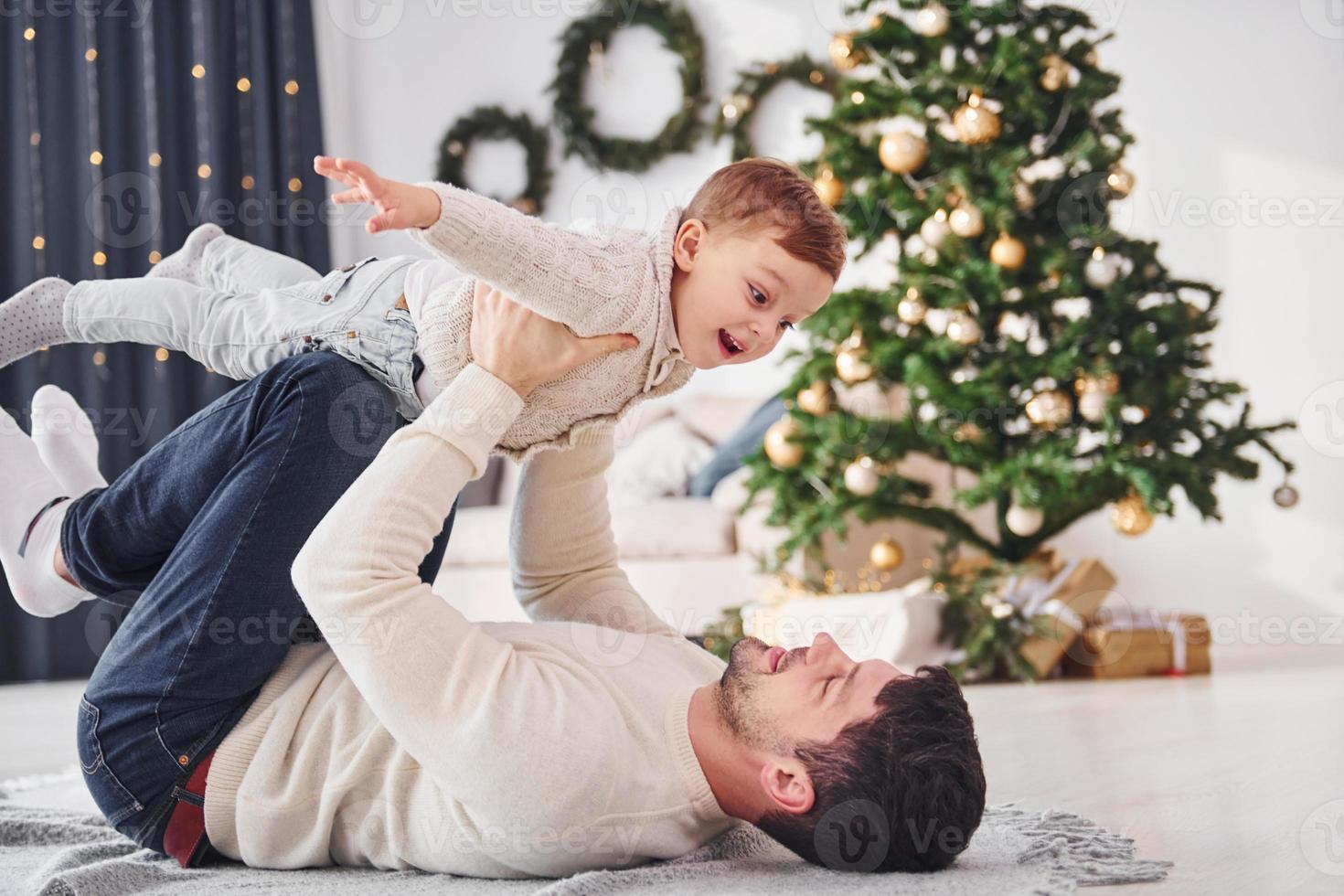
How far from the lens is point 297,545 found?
1.40 meters

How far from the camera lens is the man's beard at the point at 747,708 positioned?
125cm

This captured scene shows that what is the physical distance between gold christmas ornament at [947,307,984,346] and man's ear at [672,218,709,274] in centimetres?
204

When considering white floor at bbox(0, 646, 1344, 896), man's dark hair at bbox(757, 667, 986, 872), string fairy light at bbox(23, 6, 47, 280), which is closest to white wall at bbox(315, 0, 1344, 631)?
white floor at bbox(0, 646, 1344, 896)

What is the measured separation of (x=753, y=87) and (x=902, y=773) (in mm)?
4299

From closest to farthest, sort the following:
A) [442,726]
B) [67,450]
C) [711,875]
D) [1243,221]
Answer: [442,726] → [711,875] → [67,450] → [1243,221]

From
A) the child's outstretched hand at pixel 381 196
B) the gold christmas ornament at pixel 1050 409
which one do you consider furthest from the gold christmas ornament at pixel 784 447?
the child's outstretched hand at pixel 381 196

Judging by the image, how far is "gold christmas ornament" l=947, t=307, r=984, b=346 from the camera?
11.3 feet

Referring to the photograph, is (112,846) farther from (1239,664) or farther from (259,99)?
(259,99)

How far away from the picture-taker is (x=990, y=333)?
140 inches

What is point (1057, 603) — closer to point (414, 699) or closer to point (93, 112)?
point (414, 699)

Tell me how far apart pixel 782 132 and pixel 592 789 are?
14.0 feet

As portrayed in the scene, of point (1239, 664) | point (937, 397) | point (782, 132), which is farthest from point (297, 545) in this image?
point (782, 132)

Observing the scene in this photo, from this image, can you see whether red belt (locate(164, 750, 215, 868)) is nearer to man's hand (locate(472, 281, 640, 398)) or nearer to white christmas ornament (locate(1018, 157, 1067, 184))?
man's hand (locate(472, 281, 640, 398))

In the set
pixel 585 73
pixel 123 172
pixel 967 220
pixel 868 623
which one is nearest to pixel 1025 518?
pixel 868 623
